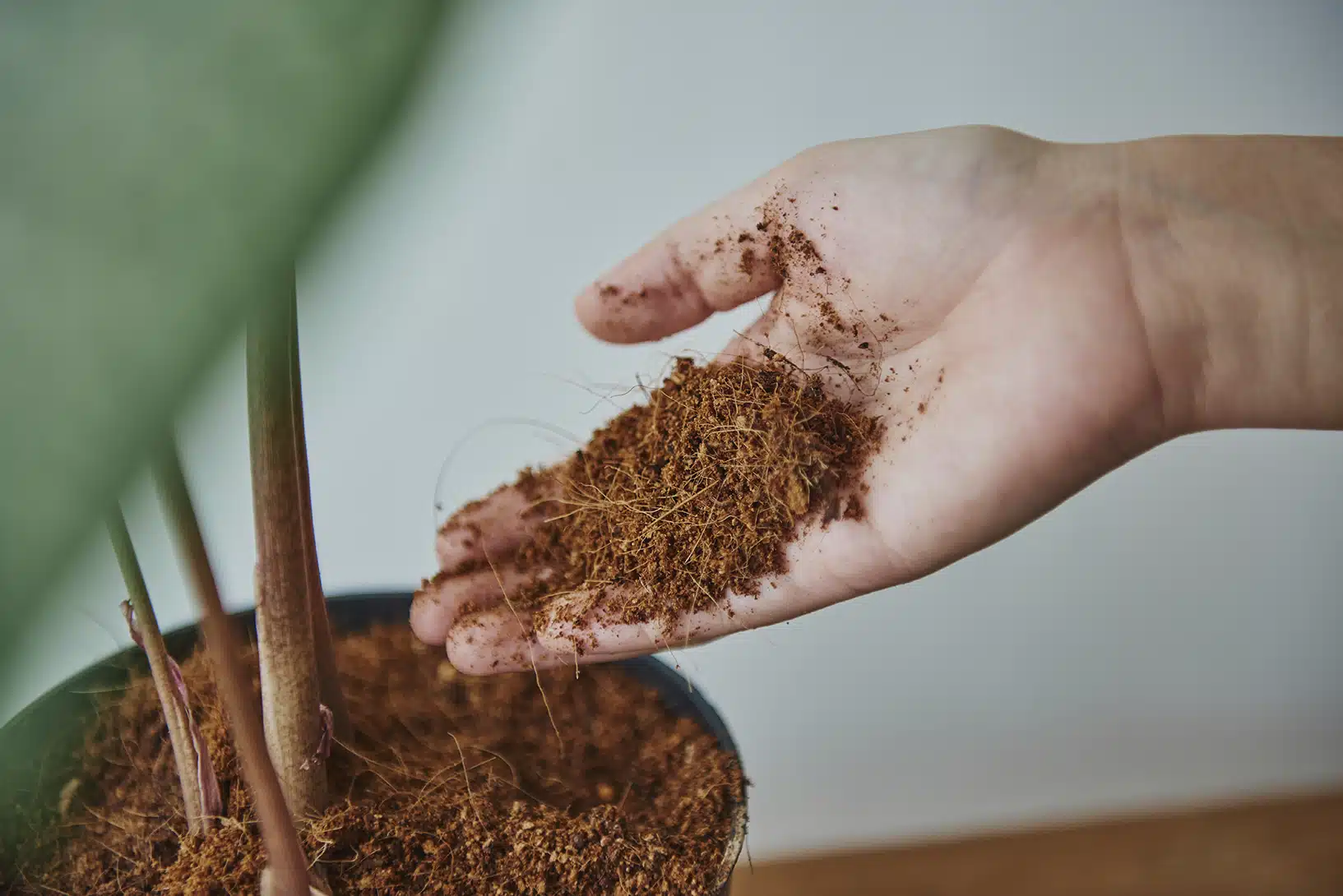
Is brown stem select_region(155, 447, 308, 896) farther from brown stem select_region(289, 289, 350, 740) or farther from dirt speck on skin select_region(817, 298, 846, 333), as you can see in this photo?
dirt speck on skin select_region(817, 298, 846, 333)

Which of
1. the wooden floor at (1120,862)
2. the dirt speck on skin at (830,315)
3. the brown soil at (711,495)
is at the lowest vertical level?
the wooden floor at (1120,862)

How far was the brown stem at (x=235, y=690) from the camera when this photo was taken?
0.31 meters

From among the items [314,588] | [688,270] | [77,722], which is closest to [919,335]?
[688,270]

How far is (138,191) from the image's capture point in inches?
2.6

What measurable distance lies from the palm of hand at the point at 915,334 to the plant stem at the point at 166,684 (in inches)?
6.6

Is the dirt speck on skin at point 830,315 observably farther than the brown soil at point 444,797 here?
Yes

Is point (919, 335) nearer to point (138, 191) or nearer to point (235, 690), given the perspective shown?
point (235, 690)

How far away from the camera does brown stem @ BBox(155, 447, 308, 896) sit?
31cm

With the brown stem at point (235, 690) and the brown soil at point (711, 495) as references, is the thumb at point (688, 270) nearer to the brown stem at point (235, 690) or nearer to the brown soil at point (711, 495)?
the brown soil at point (711, 495)

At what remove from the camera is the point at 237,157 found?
0.07m

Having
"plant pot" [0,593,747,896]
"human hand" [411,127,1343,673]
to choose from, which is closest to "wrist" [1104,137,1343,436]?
"human hand" [411,127,1343,673]

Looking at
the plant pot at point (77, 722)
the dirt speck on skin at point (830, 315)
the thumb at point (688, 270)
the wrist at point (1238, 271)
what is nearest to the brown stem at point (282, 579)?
the plant pot at point (77, 722)

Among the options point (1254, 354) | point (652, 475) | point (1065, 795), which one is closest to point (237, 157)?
point (652, 475)

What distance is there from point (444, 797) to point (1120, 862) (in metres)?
0.85
